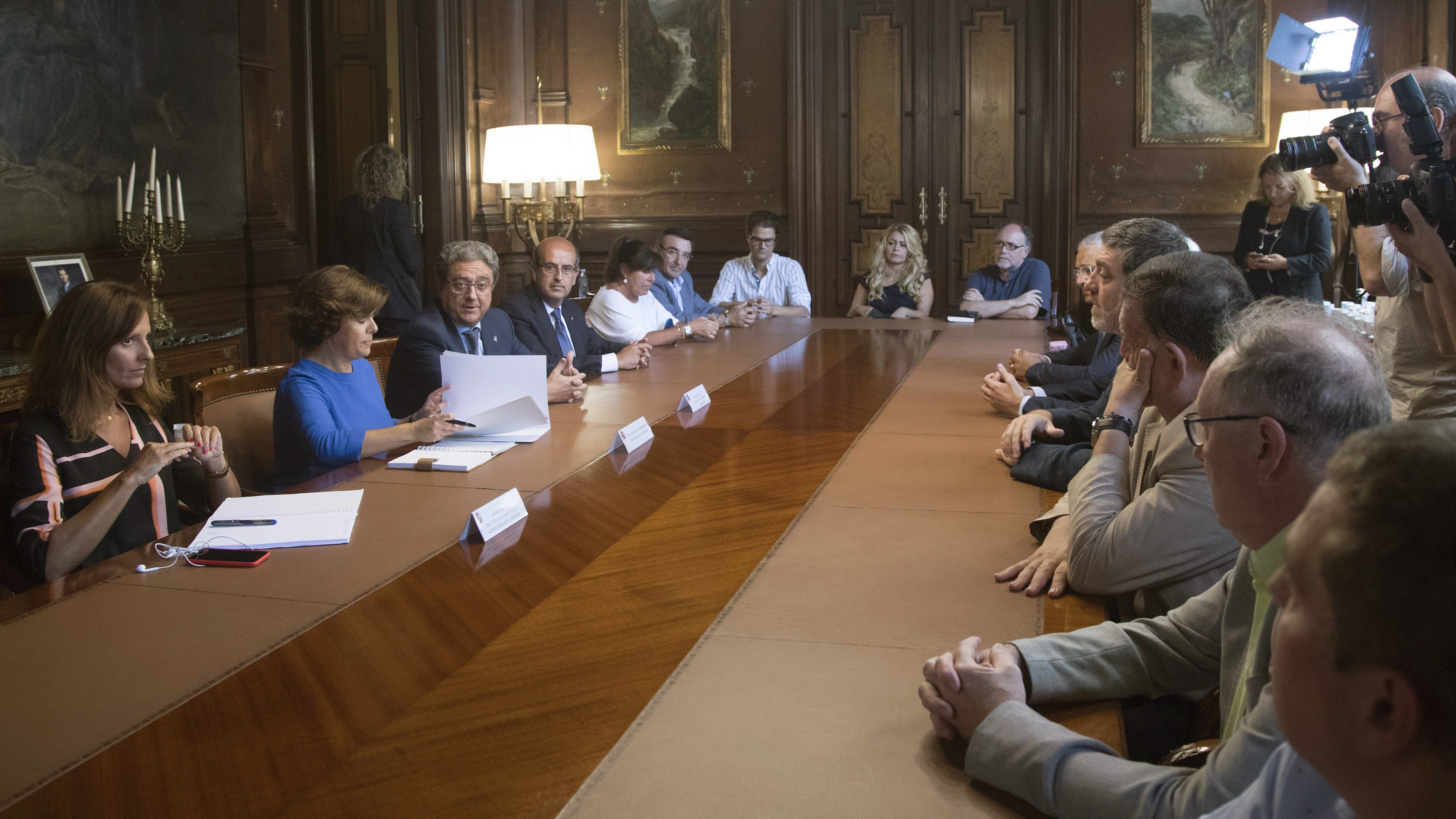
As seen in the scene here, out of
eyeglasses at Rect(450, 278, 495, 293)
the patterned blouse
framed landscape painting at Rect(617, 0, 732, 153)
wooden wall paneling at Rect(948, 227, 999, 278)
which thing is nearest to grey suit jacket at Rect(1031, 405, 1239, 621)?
the patterned blouse

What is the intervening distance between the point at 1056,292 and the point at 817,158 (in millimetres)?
1824

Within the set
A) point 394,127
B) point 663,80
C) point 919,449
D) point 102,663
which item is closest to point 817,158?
point 663,80

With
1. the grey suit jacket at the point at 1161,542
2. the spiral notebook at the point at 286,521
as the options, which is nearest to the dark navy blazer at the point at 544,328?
the spiral notebook at the point at 286,521

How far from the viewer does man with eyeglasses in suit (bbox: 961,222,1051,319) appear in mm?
6332

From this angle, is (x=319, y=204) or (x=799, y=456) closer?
(x=799, y=456)

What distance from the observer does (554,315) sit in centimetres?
450

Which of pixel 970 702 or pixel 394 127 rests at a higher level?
pixel 394 127

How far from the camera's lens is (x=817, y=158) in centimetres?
793

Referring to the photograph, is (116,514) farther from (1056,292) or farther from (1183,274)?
(1056,292)

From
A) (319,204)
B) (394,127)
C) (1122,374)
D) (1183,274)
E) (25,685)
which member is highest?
(394,127)

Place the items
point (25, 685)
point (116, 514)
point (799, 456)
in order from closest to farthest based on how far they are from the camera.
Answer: point (25, 685), point (116, 514), point (799, 456)

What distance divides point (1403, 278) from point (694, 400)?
6.02ft

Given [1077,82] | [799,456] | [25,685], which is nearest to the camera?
[25,685]

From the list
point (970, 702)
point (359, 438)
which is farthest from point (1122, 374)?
point (359, 438)
